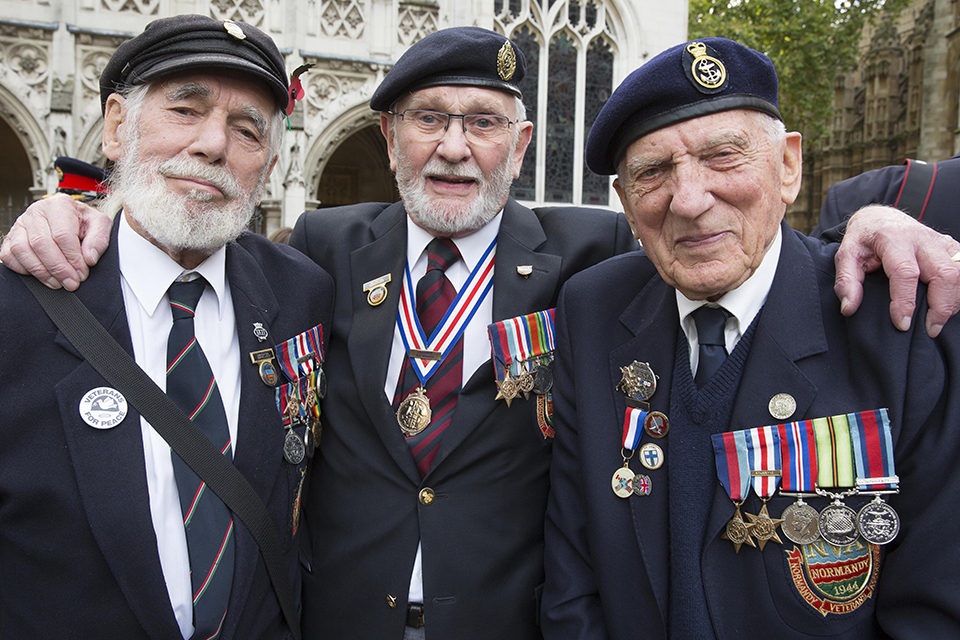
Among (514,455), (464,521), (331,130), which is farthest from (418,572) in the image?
(331,130)

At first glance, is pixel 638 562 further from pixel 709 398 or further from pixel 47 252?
pixel 47 252

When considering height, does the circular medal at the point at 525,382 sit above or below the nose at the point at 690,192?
below

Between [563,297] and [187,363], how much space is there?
1229 mm

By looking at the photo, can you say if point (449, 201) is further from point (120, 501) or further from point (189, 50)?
point (120, 501)

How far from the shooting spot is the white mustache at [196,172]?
2168 mm

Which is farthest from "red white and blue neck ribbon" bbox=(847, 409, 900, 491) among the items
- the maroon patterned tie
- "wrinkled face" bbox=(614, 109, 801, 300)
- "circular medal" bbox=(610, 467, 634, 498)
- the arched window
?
the arched window

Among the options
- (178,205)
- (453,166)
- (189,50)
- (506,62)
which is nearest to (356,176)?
(506,62)

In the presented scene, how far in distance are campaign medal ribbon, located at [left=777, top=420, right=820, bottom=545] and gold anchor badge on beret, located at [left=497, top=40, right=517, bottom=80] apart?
5.72ft

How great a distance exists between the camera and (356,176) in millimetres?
17109

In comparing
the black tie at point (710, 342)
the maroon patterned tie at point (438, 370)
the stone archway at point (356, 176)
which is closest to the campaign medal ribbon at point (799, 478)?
the black tie at point (710, 342)

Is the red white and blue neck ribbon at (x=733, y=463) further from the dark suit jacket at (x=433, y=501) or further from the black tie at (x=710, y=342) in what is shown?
Answer: the dark suit jacket at (x=433, y=501)

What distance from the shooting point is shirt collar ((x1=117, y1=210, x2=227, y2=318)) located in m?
2.07

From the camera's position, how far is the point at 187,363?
2.02m

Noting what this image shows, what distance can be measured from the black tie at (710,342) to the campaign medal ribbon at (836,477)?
307 millimetres
